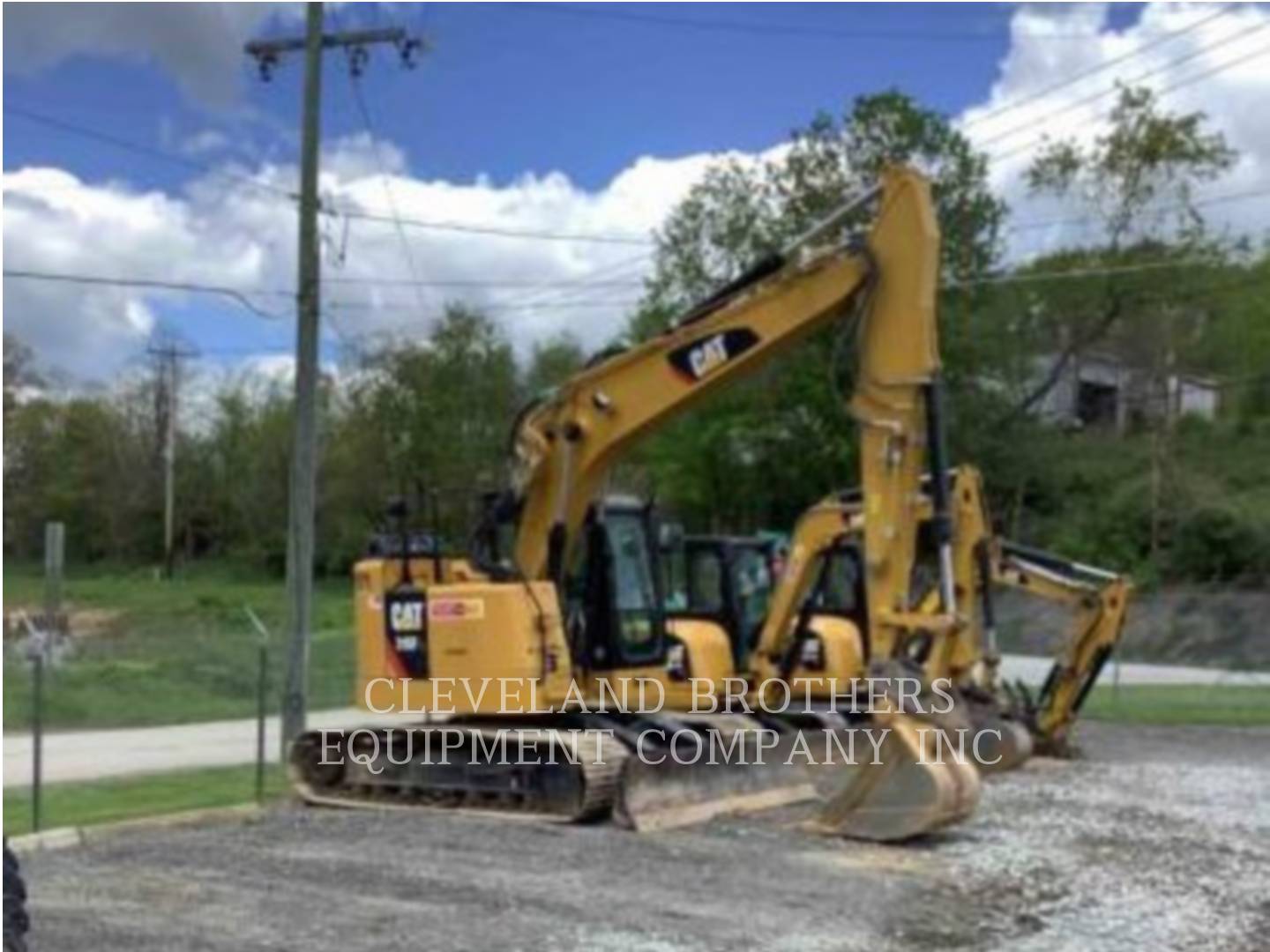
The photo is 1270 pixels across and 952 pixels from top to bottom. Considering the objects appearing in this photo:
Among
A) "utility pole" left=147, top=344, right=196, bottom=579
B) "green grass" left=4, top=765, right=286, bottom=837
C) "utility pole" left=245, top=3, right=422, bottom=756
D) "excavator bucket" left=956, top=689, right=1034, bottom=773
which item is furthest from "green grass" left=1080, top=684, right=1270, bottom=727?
"utility pole" left=147, top=344, right=196, bottom=579

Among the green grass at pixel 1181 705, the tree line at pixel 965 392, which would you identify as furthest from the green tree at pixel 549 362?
the green grass at pixel 1181 705

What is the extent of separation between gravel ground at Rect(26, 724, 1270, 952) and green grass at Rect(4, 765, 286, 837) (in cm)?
135

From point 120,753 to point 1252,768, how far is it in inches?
490

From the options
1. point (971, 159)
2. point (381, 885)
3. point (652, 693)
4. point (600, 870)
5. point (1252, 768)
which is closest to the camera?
point (381, 885)

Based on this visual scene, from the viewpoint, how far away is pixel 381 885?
397 inches

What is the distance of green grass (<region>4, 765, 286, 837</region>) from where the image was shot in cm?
1402

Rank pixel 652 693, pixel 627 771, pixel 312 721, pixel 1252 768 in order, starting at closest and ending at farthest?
1. pixel 627 771
2. pixel 652 693
3. pixel 1252 768
4. pixel 312 721

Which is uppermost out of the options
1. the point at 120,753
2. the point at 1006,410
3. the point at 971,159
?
the point at 971,159

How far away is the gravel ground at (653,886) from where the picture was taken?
29.1ft

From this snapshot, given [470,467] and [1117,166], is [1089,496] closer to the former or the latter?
[1117,166]

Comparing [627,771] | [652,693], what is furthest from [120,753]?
[627,771]

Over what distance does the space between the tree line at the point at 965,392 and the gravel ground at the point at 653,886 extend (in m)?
34.0

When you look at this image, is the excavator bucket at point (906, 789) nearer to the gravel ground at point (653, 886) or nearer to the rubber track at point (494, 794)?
the gravel ground at point (653, 886)

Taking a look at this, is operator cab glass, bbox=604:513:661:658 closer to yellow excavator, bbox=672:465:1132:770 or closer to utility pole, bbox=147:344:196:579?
yellow excavator, bbox=672:465:1132:770
